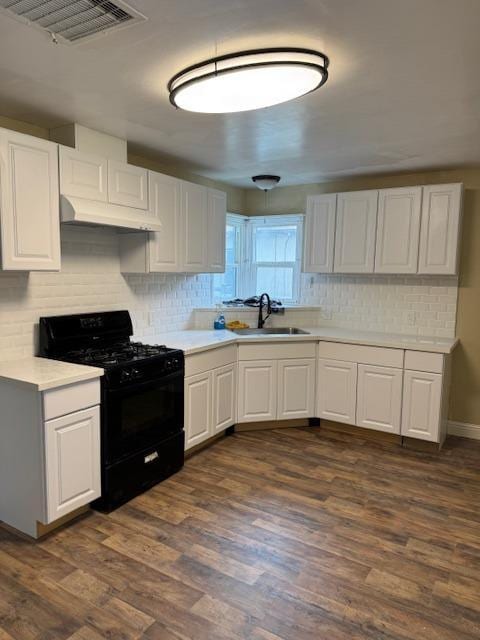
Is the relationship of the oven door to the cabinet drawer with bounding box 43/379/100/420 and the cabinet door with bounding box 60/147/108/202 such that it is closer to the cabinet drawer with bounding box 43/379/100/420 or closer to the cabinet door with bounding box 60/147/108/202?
the cabinet drawer with bounding box 43/379/100/420

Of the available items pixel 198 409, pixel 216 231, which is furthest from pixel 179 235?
pixel 198 409

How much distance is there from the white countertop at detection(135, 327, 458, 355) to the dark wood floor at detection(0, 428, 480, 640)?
929 millimetres

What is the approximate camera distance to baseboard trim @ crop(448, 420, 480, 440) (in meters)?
3.95

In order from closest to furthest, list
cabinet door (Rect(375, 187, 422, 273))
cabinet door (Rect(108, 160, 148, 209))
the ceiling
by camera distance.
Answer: the ceiling
cabinet door (Rect(108, 160, 148, 209))
cabinet door (Rect(375, 187, 422, 273))

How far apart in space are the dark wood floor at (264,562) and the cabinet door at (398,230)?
174cm

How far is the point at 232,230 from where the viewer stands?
4.95m

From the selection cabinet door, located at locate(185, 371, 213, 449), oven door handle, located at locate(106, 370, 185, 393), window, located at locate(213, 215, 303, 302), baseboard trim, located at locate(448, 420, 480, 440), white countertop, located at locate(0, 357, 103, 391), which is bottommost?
baseboard trim, located at locate(448, 420, 480, 440)

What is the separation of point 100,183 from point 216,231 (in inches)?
52.6

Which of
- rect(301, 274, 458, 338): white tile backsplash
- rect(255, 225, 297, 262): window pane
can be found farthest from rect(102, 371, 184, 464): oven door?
rect(255, 225, 297, 262): window pane

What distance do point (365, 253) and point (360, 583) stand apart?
2765 millimetres

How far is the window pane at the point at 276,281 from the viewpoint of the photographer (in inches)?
191

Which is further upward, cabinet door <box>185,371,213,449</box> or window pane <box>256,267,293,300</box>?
window pane <box>256,267,293,300</box>

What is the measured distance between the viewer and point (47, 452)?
7.34 feet

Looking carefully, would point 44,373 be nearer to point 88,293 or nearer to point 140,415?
point 140,415
